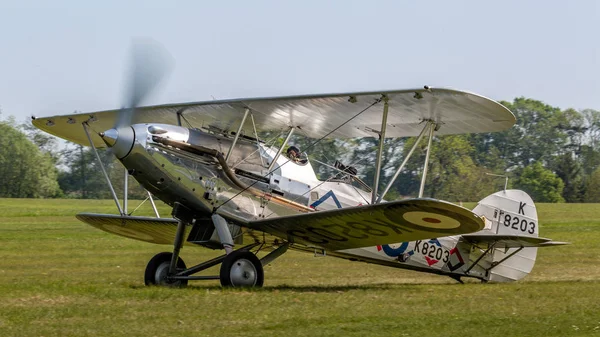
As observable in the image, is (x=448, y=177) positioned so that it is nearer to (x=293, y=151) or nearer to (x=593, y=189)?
(x=593, y=189)

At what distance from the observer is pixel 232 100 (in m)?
12.9

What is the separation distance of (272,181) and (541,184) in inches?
2753

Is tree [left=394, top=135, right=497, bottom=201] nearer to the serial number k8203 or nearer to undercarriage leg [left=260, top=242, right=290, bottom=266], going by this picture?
the serial number k8203

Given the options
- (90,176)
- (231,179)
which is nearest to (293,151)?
(231,179)

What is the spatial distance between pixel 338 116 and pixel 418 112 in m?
1.24

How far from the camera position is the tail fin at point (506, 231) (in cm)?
1573

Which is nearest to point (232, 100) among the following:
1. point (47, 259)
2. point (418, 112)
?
point (418, 112)

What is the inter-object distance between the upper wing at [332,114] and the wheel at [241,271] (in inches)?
84.2

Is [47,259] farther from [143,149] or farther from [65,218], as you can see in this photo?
[65,218]

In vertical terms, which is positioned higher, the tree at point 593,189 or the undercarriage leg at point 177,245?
the tree at point 593,189

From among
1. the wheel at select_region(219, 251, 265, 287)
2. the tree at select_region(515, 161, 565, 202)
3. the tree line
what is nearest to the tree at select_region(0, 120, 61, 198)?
the tree line

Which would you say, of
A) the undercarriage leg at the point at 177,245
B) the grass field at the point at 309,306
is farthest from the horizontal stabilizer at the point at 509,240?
the undercarriage leg at the point at 177,245

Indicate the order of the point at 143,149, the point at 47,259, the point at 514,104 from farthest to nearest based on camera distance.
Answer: the point at 514,104
the point at 47,259
the point at 143,149

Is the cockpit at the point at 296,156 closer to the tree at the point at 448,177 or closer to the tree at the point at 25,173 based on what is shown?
the tree at the point at 448,177
